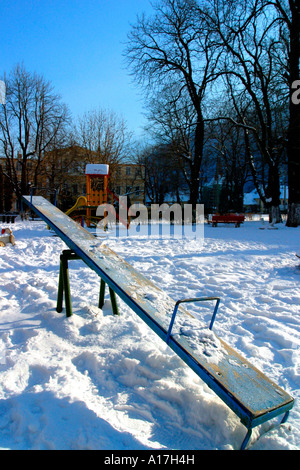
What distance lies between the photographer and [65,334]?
320cm

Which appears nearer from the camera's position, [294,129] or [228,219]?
[294,129]

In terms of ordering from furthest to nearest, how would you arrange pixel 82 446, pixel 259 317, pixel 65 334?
pixel 259 317 → pixel 65 334 → pixel 82 446

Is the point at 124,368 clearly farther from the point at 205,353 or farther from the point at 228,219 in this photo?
the point at 228,219

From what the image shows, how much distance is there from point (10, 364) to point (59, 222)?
2210 millimetres

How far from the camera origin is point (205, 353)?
2180 millimetres

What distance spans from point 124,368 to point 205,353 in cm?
82

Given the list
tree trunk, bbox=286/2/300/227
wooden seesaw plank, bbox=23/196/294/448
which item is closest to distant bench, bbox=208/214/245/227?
tree trunk, bbox=286/2/300/227

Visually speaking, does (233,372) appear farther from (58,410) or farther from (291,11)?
(291,11)

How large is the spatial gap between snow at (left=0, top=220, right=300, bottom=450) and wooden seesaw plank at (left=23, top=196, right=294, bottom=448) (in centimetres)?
5

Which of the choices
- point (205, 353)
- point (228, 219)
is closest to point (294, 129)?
point (228, 219)

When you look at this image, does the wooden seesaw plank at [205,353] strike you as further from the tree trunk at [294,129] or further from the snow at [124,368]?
the tree trunk at [294,129]

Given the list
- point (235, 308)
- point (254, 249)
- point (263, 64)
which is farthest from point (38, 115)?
point (235, 308)

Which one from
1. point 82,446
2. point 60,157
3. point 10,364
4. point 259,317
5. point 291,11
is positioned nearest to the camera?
point 82,446

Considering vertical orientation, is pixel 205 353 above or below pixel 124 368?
above
